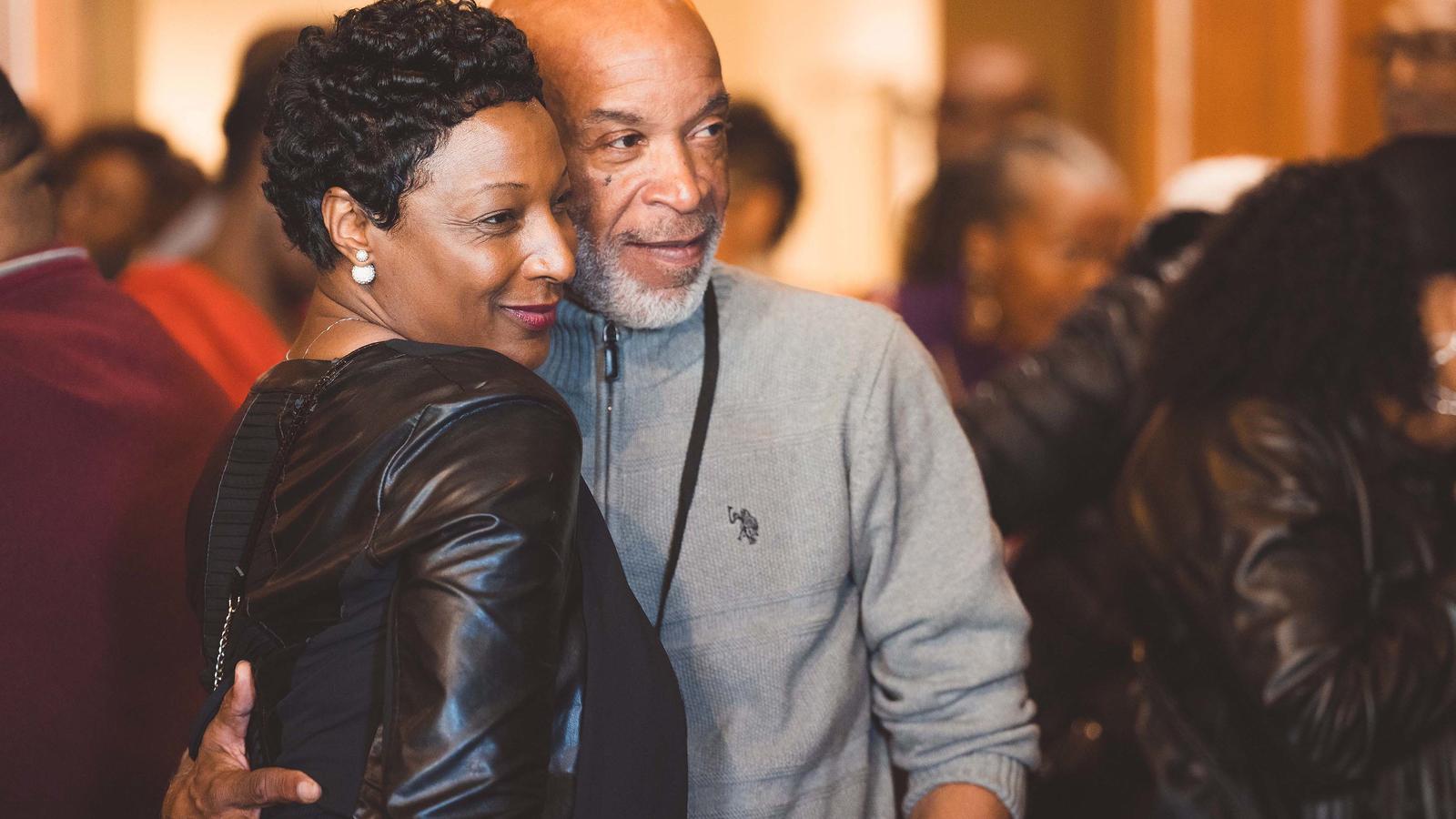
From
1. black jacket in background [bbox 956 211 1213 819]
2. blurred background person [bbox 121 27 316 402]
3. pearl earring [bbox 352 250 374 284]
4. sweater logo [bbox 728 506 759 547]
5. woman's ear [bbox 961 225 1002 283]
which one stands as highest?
pearl earring [bbox 352 250 374 284]

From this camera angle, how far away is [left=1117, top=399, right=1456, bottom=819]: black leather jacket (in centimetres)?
221

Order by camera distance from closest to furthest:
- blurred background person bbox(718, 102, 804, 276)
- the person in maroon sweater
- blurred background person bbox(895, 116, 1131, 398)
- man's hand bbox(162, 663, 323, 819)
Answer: man's hand bbox(162, 663, 323, 819) < the person in maroon sweater < blurred background person bbox(895, 116, 1131, 398) < blurred background person bbox(718, 102, 804, 276)

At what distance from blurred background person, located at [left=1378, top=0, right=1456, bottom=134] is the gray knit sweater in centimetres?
→ 190

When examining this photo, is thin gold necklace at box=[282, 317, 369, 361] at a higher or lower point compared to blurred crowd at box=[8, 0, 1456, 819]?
higher

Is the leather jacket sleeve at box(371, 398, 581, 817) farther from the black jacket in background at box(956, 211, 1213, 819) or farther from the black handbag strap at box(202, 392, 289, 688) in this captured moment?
the black jacket in background at box(956, 211, 1213, 819)

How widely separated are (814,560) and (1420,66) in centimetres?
223

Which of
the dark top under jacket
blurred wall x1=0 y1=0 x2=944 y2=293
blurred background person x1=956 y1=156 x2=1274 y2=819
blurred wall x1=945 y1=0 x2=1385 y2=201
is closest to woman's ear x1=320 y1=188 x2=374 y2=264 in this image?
the dark top under jacket

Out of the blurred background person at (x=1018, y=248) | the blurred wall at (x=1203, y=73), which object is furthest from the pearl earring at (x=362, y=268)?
the blurred wall at (x=1203, y=73)

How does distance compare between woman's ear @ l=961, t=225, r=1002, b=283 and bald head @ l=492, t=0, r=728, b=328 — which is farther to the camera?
woman's ear @ l=961, t=225, r=1002, b=283

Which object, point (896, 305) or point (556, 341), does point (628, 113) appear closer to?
point (556, 341)

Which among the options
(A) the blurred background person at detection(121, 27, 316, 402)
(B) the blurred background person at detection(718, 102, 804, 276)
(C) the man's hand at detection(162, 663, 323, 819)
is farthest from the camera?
(B) the blurred background person at detection(718, 102, 804, 276)

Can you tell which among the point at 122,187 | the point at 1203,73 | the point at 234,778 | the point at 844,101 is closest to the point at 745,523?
the point at 234,778

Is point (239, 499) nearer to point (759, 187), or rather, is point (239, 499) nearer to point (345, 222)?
point (345, 222)

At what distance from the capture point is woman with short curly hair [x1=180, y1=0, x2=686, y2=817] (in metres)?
1.26
